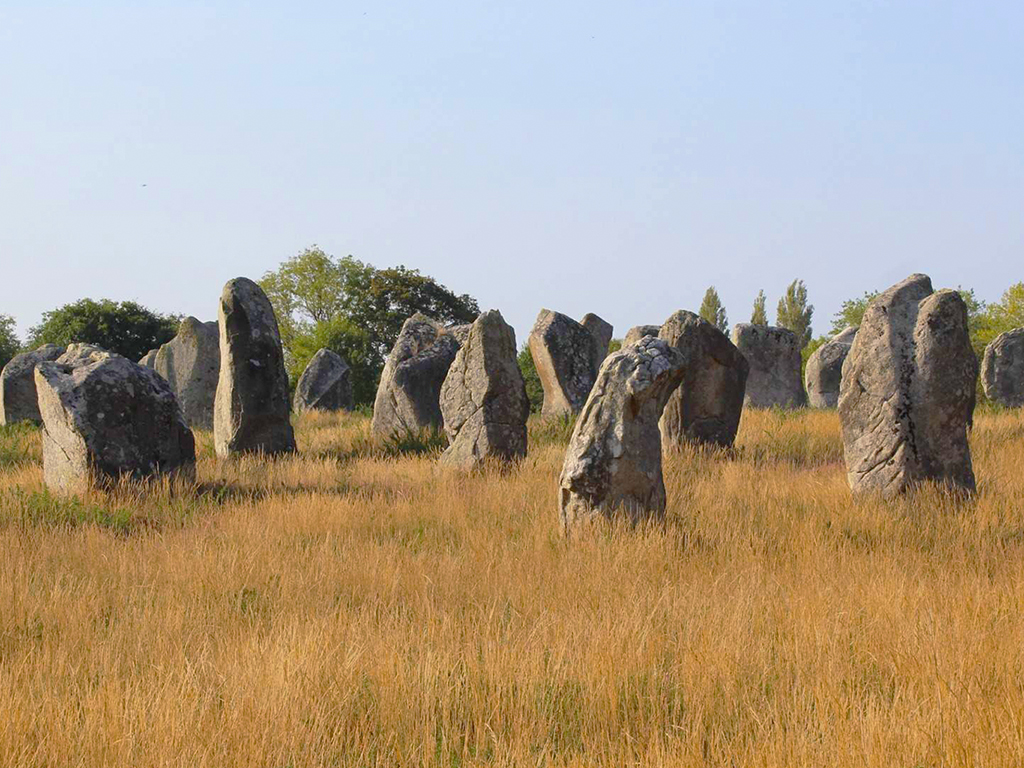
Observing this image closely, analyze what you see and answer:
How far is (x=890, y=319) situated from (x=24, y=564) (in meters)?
7.86

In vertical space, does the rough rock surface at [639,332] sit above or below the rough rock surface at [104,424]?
above

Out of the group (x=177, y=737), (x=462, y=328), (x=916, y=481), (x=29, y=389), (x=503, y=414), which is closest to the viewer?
(x=177, y=737)

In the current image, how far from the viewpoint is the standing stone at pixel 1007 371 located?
74.4 feet

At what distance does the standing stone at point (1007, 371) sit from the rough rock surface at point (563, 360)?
385 inches

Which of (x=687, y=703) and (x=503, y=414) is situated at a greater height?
(x=503, y=414)

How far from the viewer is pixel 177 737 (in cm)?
402

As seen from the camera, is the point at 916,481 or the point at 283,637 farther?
the point at 916,481

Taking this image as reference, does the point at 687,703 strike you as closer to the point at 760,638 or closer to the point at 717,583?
the point at 760,638

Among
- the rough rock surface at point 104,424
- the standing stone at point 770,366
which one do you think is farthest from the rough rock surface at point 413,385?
the standing stone at point 770,366

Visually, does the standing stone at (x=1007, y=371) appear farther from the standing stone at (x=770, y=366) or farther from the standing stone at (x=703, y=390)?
the standing stone at (x=703, y=390)

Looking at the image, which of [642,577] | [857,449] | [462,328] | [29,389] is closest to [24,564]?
[642,577]

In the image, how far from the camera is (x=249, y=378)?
14.1 m

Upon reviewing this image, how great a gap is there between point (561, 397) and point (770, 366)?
6420 millimetres

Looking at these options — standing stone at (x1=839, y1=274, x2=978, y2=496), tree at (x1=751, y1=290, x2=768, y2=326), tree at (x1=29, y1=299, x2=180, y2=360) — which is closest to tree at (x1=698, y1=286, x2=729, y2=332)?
tree at (x1=751, y1=290, x2=768, y2=326)
